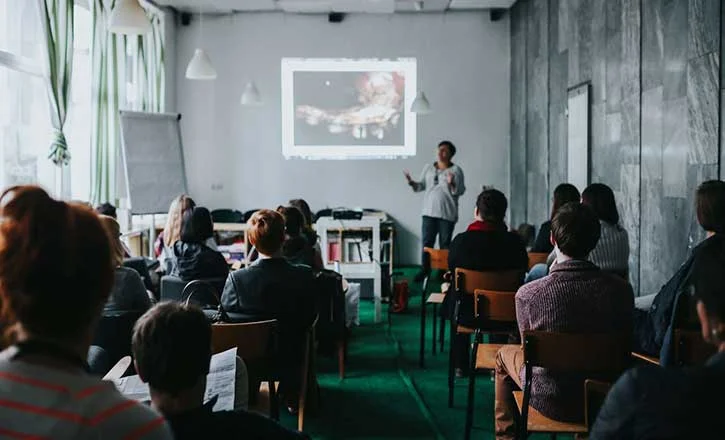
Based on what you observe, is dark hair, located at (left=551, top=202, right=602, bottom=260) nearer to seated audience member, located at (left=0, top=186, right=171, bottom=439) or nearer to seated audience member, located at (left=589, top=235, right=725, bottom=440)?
seated audience member, located at (left=589, top=235, right=725, bottom=440)

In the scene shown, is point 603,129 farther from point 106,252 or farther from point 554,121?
point 106,252

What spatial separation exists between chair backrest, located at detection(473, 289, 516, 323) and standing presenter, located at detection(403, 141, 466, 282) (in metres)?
5.11

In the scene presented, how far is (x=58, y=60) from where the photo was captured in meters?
6.67

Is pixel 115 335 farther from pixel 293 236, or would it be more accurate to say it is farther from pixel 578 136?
pixel 578 136

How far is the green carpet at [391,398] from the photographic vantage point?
4.22 m

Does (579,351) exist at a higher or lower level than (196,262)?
lower

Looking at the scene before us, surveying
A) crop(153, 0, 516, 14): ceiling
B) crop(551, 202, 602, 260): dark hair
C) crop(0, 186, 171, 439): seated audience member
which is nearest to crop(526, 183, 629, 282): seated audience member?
crop(551, 202, 602, 260): dark hair

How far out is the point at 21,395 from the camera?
3.94 ft

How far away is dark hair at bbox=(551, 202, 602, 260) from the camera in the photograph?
10.2 ft

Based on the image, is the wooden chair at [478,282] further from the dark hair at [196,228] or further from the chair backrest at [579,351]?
the chair backrest at [579,351]

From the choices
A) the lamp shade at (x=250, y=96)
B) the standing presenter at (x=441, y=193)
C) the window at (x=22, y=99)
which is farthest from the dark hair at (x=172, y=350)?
the lamp shade at (x=250, y=96)

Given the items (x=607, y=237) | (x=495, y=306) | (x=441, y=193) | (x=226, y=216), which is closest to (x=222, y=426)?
(x=495, y=306)

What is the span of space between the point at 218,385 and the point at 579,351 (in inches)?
49.3

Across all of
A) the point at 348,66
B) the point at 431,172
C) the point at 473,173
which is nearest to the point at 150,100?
the point at 348,66
